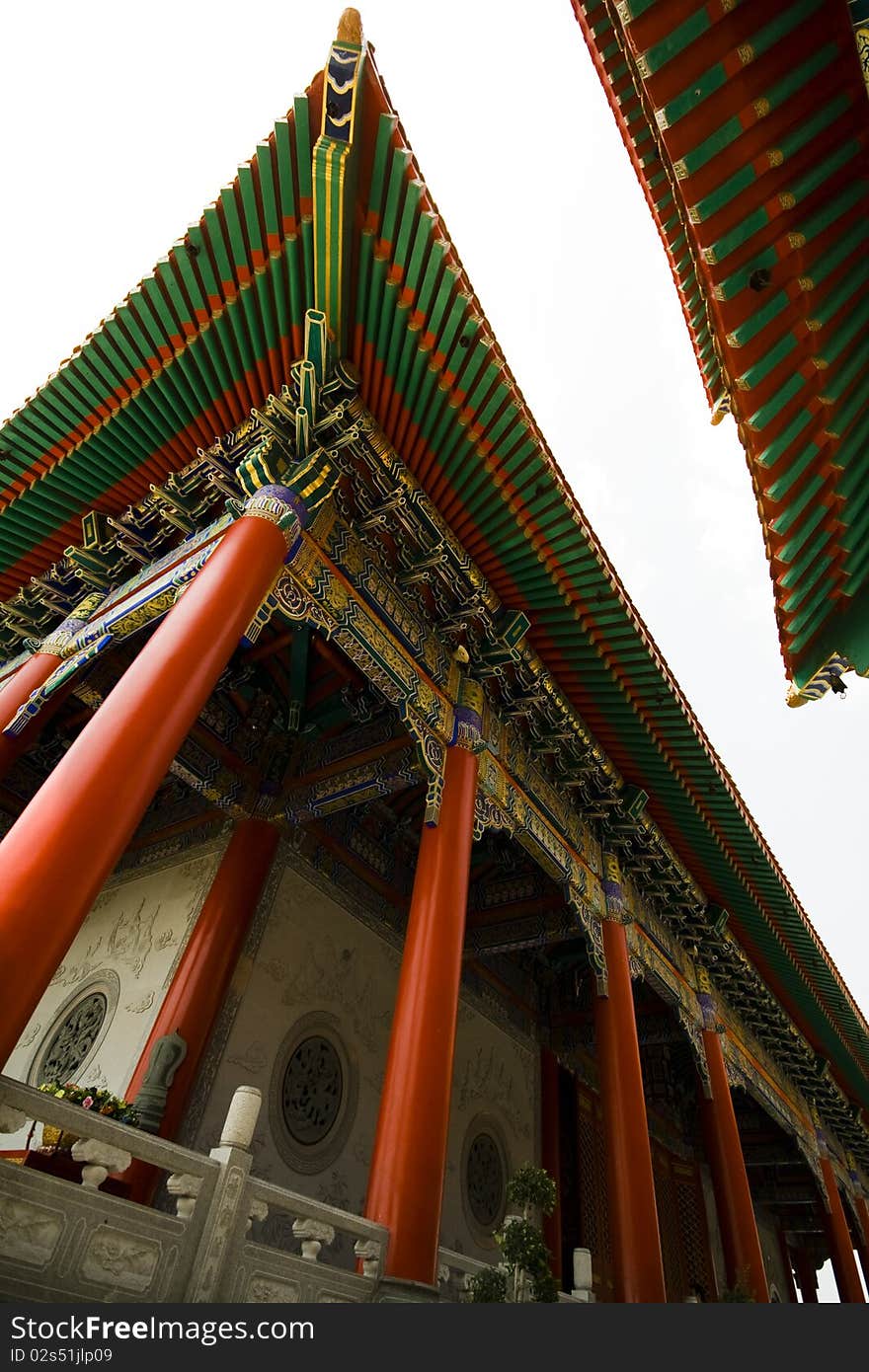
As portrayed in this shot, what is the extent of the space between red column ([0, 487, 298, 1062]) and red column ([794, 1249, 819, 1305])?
25110 millimetres

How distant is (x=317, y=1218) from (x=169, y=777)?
20.1 ft

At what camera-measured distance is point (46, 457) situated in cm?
629

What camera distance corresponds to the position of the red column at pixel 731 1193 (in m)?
8.41

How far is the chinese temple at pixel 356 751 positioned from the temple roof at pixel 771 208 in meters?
0.02

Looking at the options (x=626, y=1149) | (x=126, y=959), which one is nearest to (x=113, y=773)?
(x=126, y=959)

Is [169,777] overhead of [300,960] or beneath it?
overhead

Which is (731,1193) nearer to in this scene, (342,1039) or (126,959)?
(342,1039)

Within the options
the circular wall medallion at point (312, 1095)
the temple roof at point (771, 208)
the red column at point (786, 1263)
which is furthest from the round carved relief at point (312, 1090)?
the red column at point (786, 1263)

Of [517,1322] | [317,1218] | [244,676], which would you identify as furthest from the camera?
[244,676]

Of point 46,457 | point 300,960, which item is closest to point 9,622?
point 46,457

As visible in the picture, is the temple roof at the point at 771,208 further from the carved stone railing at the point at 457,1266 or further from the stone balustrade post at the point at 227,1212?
the carved stone railing at the point at 457,1266

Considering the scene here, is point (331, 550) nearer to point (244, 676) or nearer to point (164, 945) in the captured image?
point (244, 676)

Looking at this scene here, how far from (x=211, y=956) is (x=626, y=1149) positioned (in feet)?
13.7

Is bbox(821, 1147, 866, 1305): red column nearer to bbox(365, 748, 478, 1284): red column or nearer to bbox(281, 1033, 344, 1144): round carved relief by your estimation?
bbox(281, 1033, 344, 1144): round carved relief
